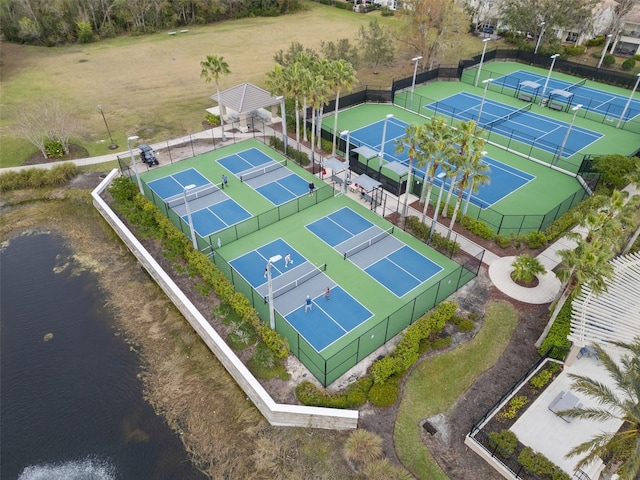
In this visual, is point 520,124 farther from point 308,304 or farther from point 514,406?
point 514,406

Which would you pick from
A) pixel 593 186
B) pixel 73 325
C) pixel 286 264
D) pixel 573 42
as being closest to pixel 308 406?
pixel 286 264

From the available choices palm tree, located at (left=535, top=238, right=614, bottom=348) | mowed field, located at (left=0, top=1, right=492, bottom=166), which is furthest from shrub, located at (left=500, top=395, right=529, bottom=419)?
mowed field, located at (left=0, top=1, right=492, bottom=166)

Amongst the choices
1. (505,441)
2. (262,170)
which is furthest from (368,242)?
(505,441)

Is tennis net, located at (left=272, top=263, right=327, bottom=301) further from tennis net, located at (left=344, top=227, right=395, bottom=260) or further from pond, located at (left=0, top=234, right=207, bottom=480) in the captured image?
pond, located at (left=0, top=234, right=207, bottom=480)

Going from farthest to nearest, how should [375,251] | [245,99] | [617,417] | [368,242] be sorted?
[245,99], [368,242], [375,251], [617,417]

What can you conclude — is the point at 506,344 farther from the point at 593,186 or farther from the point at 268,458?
the point at 593,186

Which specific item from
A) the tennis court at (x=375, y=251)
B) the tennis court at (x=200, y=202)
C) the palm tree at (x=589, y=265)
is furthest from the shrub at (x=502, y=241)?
the tennis court at (x=200, y=202)
